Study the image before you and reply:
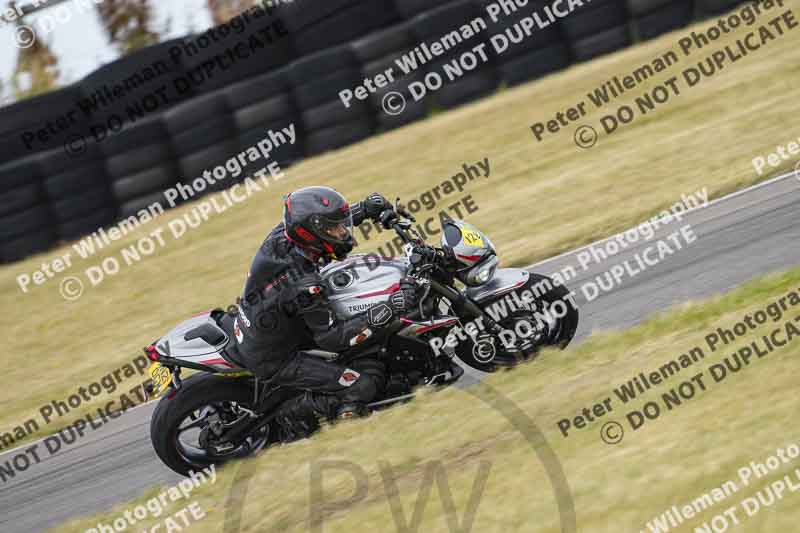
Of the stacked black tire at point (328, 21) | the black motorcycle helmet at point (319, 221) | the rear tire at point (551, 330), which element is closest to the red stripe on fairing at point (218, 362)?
the black motorcycle helmet at point (319, 221)

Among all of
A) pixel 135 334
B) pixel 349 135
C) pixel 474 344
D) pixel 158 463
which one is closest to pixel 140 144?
pixel 349 135

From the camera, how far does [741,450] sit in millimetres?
4590

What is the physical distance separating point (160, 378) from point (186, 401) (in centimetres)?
24

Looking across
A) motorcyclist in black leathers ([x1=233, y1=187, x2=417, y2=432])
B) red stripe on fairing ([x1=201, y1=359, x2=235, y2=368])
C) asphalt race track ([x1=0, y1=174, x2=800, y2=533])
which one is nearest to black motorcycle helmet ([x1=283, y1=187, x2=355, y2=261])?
motorcyclist in black leathers ([x1=233, y1=187, x2=417, y2=432])

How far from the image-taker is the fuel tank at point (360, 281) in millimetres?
6070

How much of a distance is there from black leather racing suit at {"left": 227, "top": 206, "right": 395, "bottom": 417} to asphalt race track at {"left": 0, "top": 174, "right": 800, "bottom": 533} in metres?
0.97

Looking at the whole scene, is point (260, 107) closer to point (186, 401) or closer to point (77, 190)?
point (77, 190)

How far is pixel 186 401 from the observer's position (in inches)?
243

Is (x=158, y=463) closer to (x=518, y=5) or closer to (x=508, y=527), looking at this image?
(x=508, y=527)

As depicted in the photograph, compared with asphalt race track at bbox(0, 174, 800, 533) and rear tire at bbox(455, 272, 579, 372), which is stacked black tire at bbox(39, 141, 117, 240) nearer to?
asphalt race track at bbox(0, 174, 800, 533)

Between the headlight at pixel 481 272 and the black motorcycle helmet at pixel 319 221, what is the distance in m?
0.84

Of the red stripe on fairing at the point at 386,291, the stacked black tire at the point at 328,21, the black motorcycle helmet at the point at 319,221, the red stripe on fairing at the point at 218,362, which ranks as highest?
the stacked black tire at the point at 328,21

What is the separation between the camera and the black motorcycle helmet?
18.8ft

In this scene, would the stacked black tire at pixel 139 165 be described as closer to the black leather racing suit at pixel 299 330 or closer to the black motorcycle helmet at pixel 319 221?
the black leather racing suit at pixel 299 330
